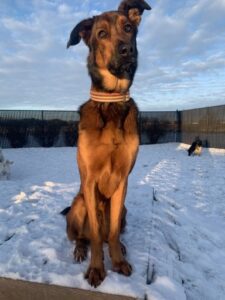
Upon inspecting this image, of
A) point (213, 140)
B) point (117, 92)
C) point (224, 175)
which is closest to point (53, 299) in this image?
point (117, 92)

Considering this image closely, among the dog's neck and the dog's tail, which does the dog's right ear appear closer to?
the dog's neck

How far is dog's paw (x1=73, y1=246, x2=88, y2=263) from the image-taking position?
119 inches

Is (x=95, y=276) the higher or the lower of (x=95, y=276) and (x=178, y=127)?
the lower

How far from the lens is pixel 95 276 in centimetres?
267

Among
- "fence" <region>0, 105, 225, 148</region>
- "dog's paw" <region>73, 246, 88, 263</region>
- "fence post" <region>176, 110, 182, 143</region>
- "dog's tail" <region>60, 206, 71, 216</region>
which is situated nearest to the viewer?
"dog's paw" <region>73, 246, 88, 263</region>

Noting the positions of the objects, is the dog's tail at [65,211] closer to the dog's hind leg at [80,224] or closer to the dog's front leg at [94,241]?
the dog's hind leg at [80,224]

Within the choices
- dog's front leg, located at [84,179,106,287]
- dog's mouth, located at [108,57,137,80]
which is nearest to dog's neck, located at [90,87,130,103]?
dog's mouth, located at [108,57,137,80]

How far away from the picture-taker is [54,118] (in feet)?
71.9

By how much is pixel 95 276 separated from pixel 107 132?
3.76 feet

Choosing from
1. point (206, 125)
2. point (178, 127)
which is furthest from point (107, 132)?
point (178, 127)

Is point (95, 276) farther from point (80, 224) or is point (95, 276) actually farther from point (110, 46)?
point (110, 46)

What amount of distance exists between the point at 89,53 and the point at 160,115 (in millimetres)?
21196

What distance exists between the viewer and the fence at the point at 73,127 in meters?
18.9

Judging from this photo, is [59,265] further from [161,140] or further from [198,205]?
[161,140]
